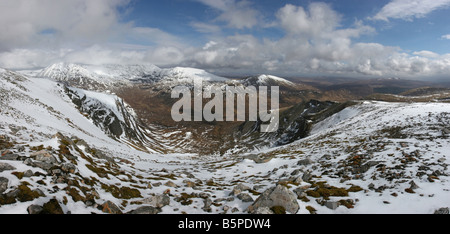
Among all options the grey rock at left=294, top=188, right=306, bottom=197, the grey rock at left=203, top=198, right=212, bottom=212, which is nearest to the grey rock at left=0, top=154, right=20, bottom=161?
the grey rock at left=203, top=198, right=212, bottom=212

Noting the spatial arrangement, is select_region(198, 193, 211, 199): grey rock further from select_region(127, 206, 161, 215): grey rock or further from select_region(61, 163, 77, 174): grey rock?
select_region(61, 163, 77, 174): grey rock

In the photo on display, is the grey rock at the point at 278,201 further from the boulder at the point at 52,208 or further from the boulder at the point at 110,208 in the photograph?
the boulder at the point at 52,208

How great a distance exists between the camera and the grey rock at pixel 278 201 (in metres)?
11.1

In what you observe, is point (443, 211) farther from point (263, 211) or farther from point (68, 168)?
point (68, 168)

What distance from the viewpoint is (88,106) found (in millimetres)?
139375

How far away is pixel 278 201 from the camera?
11.3m

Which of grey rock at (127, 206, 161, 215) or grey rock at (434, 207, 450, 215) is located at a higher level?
grey rock at (434, 207, 450, 215)

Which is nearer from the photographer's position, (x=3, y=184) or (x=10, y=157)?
(x=3, y=184)

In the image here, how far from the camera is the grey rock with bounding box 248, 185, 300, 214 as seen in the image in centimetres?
1112

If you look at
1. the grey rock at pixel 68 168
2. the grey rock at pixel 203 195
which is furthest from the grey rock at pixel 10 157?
the grey rock at pixel 203 195

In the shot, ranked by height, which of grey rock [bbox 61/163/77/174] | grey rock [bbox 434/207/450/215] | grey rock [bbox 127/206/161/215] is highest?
grey rock [bbox 61/163/77/174]

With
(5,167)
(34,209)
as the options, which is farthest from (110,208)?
(5,167)

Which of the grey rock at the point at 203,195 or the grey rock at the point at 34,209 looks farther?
the grey rock at the point at 203,195
